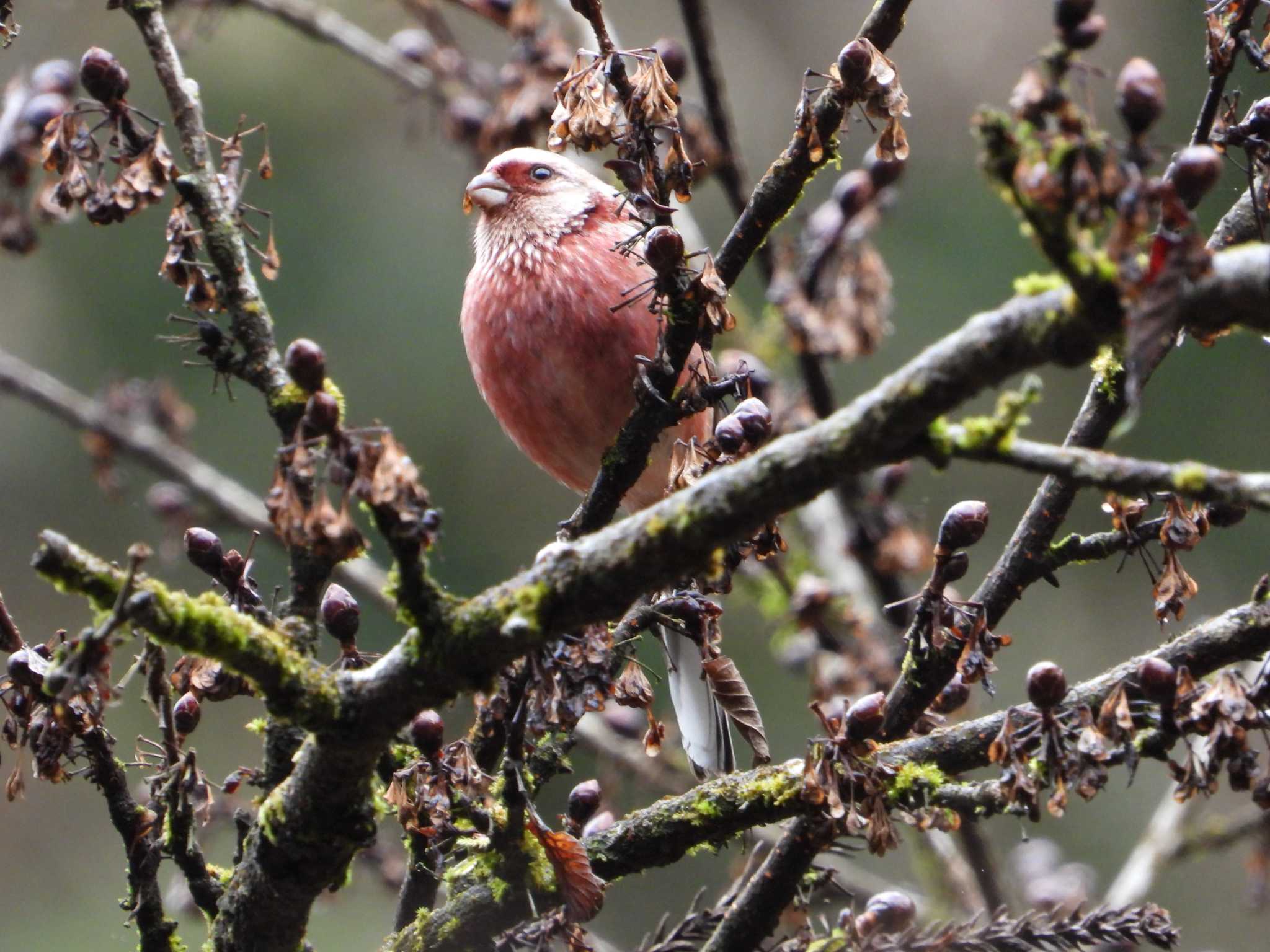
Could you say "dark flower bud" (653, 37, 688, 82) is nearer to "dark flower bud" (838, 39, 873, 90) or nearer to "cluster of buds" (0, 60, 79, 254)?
"dark flower bud" (838, 39, 873, 90)

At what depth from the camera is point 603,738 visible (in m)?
4.32

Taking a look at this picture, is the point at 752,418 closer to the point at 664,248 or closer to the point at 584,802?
the point at 664,248

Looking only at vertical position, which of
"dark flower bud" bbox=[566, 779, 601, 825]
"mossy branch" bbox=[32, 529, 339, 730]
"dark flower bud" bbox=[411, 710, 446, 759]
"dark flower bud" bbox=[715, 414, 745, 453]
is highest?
"dark flower bud" bbox=[715, 414, 745, 453]

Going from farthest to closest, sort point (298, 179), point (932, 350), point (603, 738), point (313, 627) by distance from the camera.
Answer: point (298, 179) → point (603, 738) → point (313, 627) → point (932, 350)

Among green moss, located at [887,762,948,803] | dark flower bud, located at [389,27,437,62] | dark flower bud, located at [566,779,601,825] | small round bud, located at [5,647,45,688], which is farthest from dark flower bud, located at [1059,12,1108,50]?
dark flower bud, located at [389,27,437,62]

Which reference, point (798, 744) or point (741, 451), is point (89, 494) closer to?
point (798, 744)

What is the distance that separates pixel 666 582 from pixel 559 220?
2.89 metres

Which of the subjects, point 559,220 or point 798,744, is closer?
point 559,220

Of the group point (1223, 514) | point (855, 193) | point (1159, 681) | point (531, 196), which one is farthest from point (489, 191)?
point (1159, 681)

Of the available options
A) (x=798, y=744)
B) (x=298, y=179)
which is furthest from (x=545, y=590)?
(x=298, y=179)

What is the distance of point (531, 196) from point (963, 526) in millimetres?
2616

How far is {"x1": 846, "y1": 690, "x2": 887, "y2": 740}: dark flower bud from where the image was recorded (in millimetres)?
2094

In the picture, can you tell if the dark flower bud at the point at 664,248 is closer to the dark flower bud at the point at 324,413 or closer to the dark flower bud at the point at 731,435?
the dark flower bud at the point at 731,435

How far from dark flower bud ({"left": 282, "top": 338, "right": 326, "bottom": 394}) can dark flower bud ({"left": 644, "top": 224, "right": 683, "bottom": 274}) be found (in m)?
0.69
